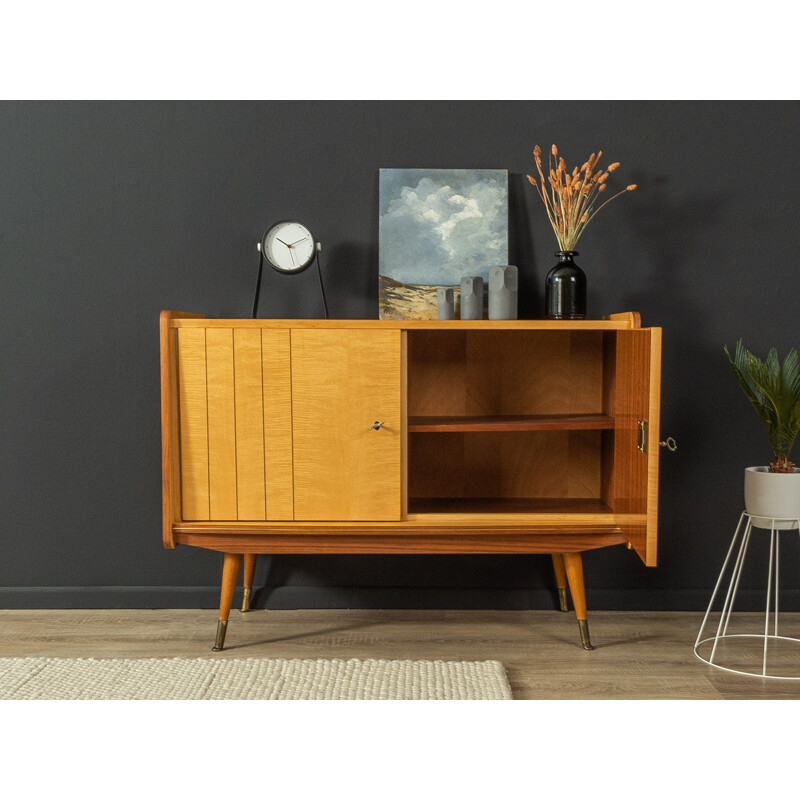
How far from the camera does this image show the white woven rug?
8.21 ft

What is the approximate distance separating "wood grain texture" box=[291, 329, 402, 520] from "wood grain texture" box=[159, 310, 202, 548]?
0.39 metres

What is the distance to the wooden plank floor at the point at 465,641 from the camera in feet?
8.54

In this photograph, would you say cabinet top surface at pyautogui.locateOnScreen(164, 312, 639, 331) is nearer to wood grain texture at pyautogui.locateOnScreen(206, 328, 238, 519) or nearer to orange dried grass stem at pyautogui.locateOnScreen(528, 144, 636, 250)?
wood grain texture at pyautogui.locateOnScreen(206, 328, 238, 519)

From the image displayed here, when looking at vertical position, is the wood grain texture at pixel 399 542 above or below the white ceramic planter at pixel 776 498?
below

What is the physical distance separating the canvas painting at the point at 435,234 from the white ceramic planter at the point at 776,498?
3.91 ft

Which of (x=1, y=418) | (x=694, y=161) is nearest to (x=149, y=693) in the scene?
(x=1, y=418)

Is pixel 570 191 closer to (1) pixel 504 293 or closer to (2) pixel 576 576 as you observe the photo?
(1) pixel 504 293

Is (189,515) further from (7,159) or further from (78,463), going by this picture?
(7,159)

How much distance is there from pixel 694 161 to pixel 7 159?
8.58 feet

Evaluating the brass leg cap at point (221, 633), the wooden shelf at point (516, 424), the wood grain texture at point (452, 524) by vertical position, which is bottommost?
the brass leg cap at point (221, 633)

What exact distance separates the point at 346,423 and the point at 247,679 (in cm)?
86

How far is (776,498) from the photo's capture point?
2.76 meters

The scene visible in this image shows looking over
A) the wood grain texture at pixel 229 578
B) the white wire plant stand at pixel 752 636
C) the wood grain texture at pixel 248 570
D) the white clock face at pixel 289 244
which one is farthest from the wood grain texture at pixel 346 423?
the white wire plant stand at pixel 752 636

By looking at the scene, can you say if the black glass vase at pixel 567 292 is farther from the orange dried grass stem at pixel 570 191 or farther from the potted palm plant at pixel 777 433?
the potted palm plant at pixel 777 433
